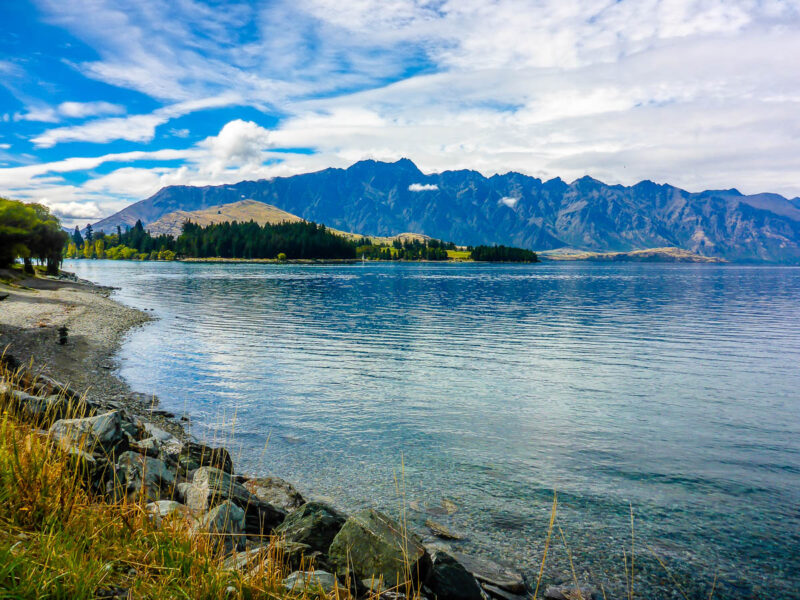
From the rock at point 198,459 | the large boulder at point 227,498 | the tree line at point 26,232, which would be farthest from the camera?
the tree line at point 26,232

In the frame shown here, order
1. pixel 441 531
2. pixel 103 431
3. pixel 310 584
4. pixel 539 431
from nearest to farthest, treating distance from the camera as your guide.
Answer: pixel 310 584 < pixel 103 431 < pixel 441 531 < pixel 539 431

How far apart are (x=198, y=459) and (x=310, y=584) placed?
10291 millimetres

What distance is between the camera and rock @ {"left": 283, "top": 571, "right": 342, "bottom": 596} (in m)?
6.41

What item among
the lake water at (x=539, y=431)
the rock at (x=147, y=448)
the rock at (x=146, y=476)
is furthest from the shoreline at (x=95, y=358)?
the rock at (x=146, y=476)

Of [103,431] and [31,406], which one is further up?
[31,406]

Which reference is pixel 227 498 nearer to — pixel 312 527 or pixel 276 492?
pixel 312 527

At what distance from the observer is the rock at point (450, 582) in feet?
30.9

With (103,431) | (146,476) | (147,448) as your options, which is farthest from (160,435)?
(146,476)

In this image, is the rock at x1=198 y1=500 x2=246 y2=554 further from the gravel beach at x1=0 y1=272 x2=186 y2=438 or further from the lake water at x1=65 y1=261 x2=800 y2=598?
the gravel beach at x1=0 y1=272 x2=186 y2=438

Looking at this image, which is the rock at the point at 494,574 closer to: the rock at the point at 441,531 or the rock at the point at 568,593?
the rock at the point at 568,593

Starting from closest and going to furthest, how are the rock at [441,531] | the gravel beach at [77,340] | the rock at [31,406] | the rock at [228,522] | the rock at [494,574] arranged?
the rock at [228,522] < the rock at [494,574] < the rock at [31,406] < the rock at [441,531] < the gravel beach at [77,340]

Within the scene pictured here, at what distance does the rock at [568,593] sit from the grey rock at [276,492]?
727 centimetres

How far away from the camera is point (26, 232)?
8394 centimetres

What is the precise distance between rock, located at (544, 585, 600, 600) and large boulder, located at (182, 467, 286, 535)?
6.48 meters
